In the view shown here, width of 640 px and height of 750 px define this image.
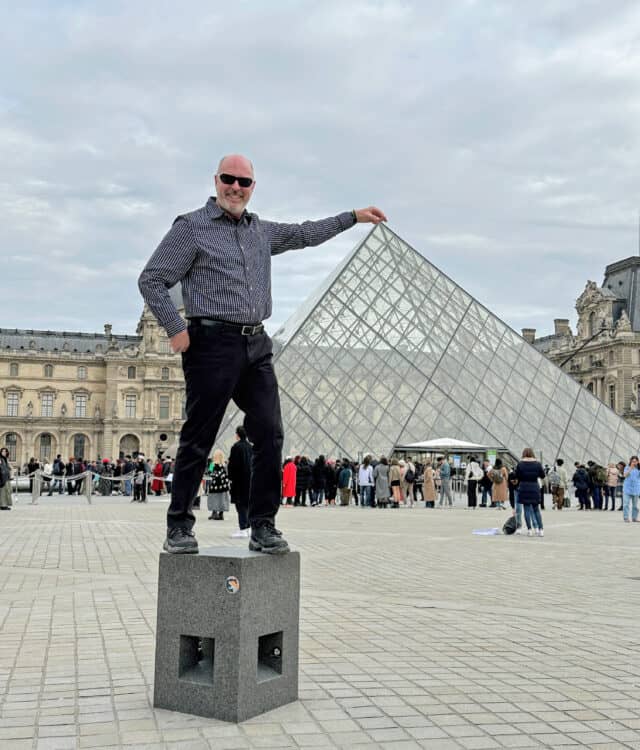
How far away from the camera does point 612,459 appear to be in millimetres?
25859

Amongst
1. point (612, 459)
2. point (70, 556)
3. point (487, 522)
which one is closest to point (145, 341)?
point (612, 459)

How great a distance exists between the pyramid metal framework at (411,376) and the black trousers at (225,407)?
1980 centimetres

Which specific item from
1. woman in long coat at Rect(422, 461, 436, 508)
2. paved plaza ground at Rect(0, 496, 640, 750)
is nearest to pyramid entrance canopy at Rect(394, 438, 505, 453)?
woman in long coat at Rect(422, 461, 436, 508)

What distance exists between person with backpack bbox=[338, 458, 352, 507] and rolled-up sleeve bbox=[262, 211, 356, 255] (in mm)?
17564

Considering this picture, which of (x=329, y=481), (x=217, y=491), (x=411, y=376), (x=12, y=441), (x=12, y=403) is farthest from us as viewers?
(x=12, y=403)

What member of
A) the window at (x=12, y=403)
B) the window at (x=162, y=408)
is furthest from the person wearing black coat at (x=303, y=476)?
the window at (x=12, y=403)

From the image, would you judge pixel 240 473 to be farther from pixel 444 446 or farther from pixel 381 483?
pixel 444 446

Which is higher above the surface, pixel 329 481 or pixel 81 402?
pixel 81 402

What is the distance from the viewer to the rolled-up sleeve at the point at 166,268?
3.40 m

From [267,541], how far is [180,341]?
0.84 m

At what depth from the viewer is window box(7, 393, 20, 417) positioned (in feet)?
232

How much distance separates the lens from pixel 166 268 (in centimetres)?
342

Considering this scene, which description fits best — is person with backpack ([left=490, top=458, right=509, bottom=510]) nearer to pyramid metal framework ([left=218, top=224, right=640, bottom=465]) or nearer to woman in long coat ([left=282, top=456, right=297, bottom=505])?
pyramid metal framework ([left=218, top=224, right=640, bottom=465])

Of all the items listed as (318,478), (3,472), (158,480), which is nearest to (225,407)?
(3,472)
